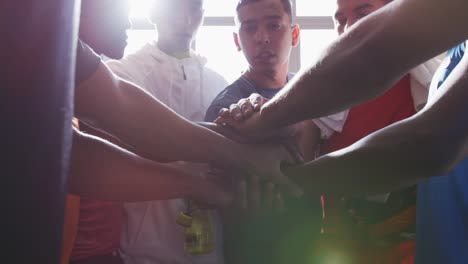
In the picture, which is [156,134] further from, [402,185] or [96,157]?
[402,185]

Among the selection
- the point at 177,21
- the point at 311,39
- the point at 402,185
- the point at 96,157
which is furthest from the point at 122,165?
the point at 311,39

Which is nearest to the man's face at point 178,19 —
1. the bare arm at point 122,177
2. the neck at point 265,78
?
the neck at point 265,78

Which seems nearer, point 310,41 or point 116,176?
point 116,176

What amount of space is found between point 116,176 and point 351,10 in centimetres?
94

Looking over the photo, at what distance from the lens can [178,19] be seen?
72.4 inches

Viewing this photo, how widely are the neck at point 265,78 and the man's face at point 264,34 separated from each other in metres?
0.01

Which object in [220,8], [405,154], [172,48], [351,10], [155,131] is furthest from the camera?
[220,8]

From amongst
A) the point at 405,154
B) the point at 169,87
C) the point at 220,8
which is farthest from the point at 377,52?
the point at 220,8

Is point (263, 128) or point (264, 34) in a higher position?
point (264, 34)

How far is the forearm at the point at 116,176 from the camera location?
3.80ft

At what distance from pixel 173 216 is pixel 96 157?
19.2 inches

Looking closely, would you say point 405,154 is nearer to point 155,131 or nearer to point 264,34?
point 155,131

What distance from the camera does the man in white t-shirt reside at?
1.54 meters

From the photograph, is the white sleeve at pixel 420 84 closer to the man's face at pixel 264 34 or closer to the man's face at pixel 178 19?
the man's face at pixel 264 34
